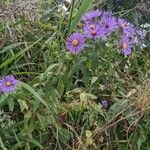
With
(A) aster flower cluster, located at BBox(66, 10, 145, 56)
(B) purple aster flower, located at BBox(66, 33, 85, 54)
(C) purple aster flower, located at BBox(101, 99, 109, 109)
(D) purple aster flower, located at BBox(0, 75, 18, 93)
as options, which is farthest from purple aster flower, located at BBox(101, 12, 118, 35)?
(D) purple aster flower, located at BBox(0, 75, 18, 93)

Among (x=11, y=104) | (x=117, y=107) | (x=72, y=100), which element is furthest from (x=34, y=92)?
(x=117, y=107)

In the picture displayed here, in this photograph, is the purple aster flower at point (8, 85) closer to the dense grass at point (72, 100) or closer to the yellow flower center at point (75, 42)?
the dense grass at point (72, 100)

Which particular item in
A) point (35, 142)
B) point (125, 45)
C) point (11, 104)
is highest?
point (125, 45)

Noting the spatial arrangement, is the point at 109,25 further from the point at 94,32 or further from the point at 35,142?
the point at 35,142

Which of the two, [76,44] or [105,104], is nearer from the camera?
[76,44]

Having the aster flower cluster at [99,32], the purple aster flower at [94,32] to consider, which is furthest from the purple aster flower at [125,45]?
the purple aster flower at [94,32]

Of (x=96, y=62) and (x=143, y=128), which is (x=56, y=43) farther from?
(x=143, y=128)

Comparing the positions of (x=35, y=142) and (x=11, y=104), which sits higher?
(x=11, y=104)

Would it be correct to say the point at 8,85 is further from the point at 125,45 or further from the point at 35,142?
the point at 125,45
